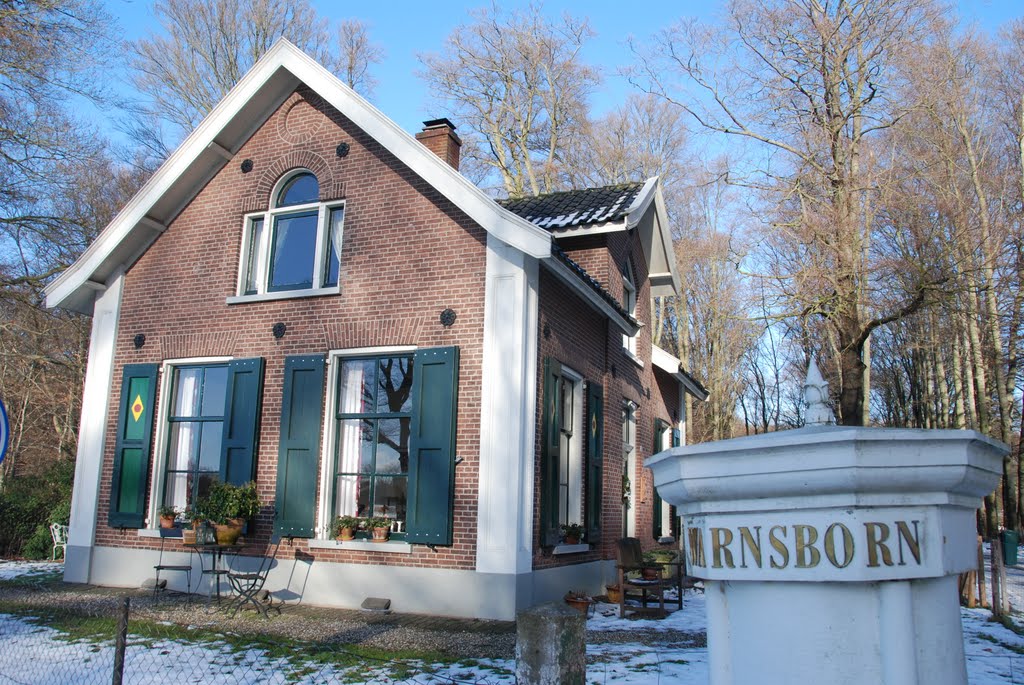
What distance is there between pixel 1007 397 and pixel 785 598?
2518cm

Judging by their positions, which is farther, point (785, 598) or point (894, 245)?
point (894, 245)

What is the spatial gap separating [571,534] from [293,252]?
5310mm

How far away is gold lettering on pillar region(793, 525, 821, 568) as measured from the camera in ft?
6.43

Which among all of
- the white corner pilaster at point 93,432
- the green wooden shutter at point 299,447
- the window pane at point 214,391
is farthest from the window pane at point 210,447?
the white corner pilaster at point 93,432

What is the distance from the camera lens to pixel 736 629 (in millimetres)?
2113

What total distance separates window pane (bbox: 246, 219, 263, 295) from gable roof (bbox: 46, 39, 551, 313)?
111 cm

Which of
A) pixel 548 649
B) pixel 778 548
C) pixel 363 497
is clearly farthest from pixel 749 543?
pixel 363 497

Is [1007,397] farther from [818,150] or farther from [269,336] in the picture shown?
[269,336]

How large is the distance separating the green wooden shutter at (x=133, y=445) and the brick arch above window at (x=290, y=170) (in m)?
2.68

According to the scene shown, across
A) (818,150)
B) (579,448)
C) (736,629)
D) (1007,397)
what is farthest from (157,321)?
(1007,397)

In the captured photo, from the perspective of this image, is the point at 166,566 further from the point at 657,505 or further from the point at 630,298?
the point at 657,505

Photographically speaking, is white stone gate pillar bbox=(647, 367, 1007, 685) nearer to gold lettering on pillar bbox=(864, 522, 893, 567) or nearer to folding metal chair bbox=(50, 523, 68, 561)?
gold lettering on pillar bbox=(864, 522, 893, 567)

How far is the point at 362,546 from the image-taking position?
31.7 ft

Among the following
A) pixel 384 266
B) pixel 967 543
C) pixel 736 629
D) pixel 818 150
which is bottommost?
pixel 736 629
